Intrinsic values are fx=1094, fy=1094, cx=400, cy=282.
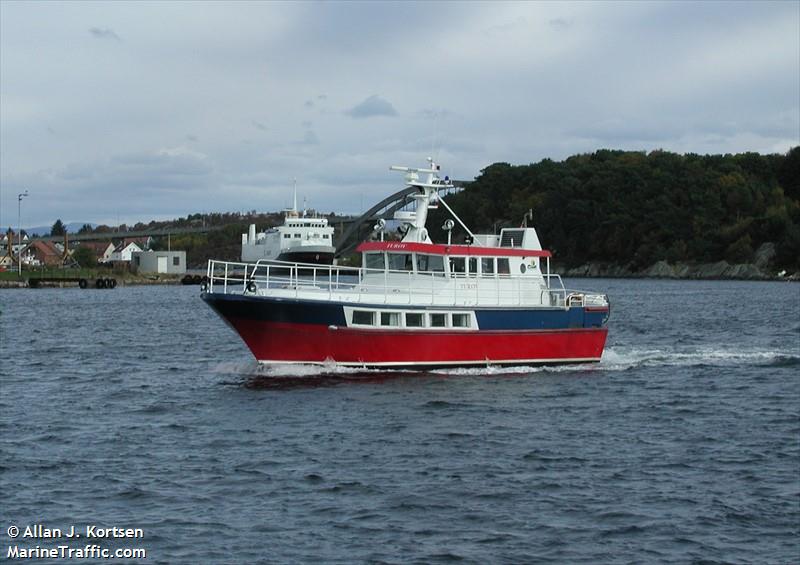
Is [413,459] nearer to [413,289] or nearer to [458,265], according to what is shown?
[413,289]

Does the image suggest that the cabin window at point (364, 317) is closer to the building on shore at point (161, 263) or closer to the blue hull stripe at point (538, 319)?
the blue hull stripe at point (538, 319)

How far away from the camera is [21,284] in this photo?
116m

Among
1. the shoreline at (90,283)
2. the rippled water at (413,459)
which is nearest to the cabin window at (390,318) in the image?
the rippled water at (413,459)

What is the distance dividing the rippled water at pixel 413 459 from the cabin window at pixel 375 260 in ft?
13.0

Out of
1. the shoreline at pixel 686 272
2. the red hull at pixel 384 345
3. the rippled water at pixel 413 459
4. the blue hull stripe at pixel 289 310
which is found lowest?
the rippled water at pixel 413 459

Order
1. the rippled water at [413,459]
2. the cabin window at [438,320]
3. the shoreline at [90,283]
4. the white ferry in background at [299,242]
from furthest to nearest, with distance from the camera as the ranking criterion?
the white ferry in background at [299,242]
the shoreline at [90,283]
the cabin window at [438,320]
the rippled water at [413,459]

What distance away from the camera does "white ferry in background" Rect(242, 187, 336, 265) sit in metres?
131

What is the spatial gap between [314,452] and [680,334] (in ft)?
115

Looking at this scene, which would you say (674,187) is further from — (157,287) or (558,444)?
(558,444)

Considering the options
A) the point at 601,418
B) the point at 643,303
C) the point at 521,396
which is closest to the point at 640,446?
the point at 601,418

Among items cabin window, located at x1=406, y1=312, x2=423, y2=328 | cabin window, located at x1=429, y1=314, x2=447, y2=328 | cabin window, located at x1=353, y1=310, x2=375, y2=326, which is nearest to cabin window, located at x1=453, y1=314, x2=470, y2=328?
cabin window, located at x1=429, y1=314, x2=447, y2=328

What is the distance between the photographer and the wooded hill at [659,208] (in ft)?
482

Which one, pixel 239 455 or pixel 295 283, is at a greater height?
pixel 295 283

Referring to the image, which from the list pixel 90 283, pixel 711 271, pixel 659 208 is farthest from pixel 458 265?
pixel 659 208
